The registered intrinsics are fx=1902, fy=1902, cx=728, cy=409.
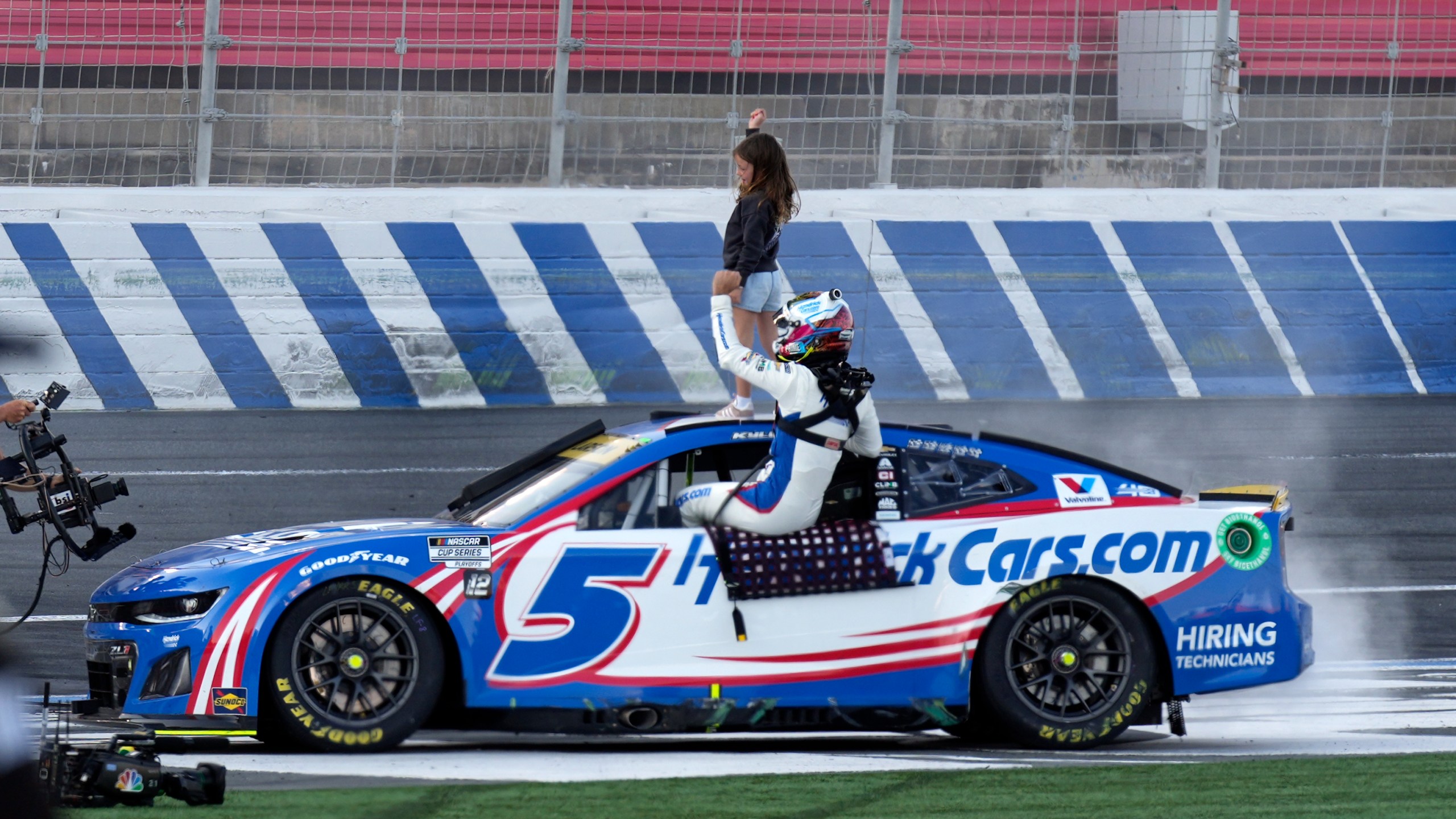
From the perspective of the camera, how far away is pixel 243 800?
5.68m

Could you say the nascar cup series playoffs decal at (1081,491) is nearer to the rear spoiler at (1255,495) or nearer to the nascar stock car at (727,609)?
the nascar stock car at (727,609)

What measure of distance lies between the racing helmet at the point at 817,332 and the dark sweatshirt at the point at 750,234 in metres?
2.12

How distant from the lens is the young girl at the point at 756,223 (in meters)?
9.20

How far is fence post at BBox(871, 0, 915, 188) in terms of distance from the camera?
14.0m

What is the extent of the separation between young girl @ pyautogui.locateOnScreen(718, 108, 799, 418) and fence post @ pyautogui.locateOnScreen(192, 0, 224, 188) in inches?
226

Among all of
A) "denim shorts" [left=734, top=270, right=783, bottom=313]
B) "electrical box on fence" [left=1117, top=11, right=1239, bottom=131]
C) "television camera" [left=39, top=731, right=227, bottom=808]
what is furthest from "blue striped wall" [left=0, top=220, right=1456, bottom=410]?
"television camera" [left=39, top=731, right=227, bottom=808]

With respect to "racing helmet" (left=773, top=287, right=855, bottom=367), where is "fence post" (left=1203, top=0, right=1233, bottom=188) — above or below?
above

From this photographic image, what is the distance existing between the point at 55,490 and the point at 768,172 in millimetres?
3648

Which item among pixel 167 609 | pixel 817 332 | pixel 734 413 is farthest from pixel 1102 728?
pixel 167 609

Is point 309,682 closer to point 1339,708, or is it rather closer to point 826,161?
point 1339,708

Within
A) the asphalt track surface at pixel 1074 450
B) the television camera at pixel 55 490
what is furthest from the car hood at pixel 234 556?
the television camera at pixel 55 490

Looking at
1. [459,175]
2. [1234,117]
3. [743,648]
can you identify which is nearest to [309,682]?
[743,648]

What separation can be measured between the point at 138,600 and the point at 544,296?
712cm

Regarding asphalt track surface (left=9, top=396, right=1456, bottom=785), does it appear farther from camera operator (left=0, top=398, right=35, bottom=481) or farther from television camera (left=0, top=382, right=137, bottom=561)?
camera operator (left=0, top=398, right=35, bottom=481)
